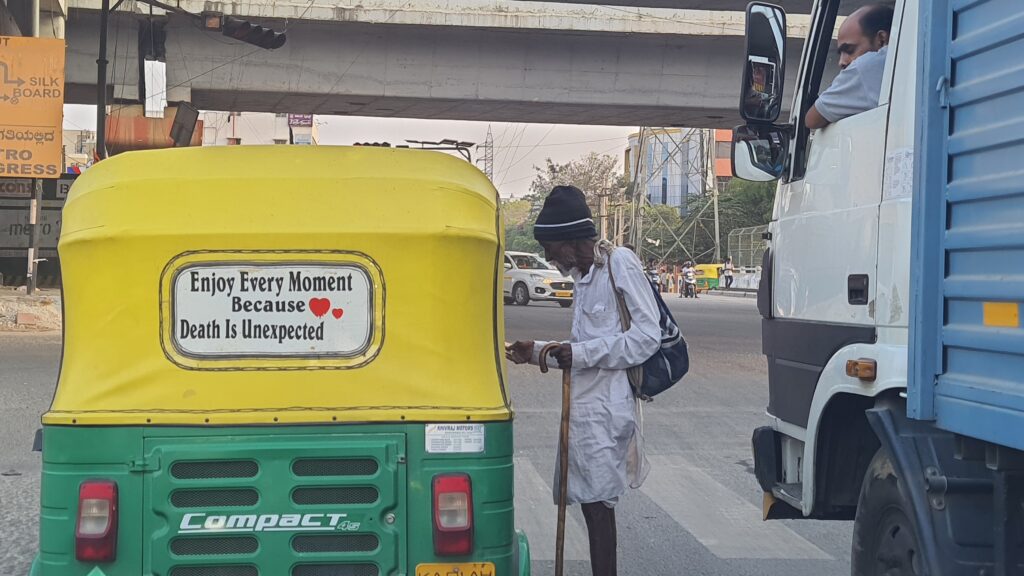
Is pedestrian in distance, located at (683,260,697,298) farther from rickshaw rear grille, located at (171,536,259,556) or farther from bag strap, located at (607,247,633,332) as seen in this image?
rickshaw rear grille, located at (171,536,259,556)

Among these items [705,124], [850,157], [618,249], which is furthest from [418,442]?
[705,124]

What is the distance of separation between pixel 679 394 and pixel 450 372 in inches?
339

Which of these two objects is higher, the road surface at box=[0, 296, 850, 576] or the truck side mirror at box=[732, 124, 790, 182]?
the truck side mirror at box=[732, 124, 790, 182]

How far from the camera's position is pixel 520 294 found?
3177cm

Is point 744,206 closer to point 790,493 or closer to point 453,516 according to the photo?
point 790,493

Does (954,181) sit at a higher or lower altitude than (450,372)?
higher

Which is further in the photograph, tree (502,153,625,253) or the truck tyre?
tree (502,153,625,253)

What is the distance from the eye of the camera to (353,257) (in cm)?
350

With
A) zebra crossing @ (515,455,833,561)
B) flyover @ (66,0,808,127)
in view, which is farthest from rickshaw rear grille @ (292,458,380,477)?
flyover @ (66,0,808,127)

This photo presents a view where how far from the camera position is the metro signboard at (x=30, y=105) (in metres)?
18.2

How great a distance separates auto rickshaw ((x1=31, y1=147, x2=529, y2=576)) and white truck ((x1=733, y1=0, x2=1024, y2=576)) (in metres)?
1.23

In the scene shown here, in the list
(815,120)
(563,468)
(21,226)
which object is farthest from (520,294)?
(815,120)

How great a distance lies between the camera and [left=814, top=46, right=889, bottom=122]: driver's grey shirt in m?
3.84

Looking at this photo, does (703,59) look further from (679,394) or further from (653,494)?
(653,494)
